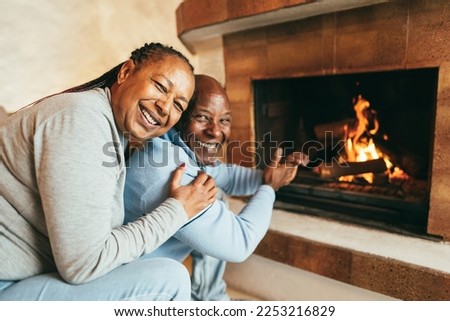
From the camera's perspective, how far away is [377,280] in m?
1.16

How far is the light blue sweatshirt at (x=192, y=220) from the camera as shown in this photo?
0.91m

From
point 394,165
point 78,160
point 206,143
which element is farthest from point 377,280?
point 78,160

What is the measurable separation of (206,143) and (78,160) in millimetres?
497

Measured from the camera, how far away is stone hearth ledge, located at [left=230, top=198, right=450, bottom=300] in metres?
1.09

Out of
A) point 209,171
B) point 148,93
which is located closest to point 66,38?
point 209,171

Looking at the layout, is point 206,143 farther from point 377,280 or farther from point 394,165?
point 394,165

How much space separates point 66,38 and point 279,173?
1483mm

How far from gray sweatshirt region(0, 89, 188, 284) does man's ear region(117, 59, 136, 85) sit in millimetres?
59

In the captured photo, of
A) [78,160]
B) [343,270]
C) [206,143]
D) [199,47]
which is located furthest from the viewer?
[199,47]

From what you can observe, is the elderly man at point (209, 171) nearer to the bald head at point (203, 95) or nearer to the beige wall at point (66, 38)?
the bald head at point (203, 95)

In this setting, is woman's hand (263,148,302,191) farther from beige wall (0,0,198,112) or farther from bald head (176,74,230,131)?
beige wall (0,0,198,112)

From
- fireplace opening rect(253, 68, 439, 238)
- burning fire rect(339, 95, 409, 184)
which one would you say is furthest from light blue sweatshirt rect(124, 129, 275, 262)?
burning fire rect(339, 95, 409, 184)

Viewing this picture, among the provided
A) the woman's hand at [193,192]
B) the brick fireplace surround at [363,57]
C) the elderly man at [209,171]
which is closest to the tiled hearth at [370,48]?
the brick fireplace surround at [363,57]
